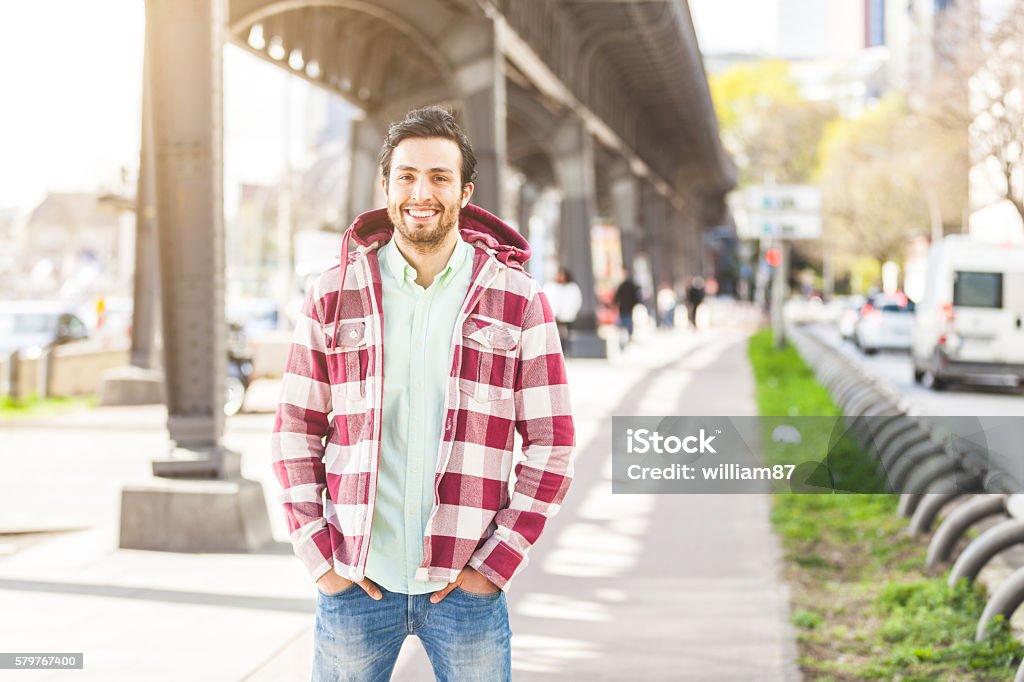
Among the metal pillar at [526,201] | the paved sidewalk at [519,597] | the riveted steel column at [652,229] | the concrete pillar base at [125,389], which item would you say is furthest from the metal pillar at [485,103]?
the metal pillar at [526,201]

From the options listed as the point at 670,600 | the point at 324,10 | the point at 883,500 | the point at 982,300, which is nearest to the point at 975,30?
the point at 982,300

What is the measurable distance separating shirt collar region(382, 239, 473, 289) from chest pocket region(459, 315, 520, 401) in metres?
0.13

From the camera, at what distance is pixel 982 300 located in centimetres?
2073

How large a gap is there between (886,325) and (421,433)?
31548mm

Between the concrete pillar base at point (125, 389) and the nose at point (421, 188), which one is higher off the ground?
the nose at point (421, 188)

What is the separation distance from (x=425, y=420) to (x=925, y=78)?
158 feet

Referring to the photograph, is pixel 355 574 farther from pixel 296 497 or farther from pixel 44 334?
pixel 44 334

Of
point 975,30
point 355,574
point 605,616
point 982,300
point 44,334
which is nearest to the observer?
point 355,574

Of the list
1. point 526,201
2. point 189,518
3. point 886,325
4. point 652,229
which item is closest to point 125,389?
point 189,518

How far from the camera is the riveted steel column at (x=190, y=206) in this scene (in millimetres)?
7840

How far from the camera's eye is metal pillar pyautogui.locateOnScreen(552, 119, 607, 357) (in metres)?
26.9

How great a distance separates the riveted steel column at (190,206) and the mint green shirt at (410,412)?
543 cm

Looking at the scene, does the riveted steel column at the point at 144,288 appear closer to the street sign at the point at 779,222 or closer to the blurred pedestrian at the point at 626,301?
the blurred pedestrian at the point at 626,301

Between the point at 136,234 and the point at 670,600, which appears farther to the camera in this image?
the point at 136,234
